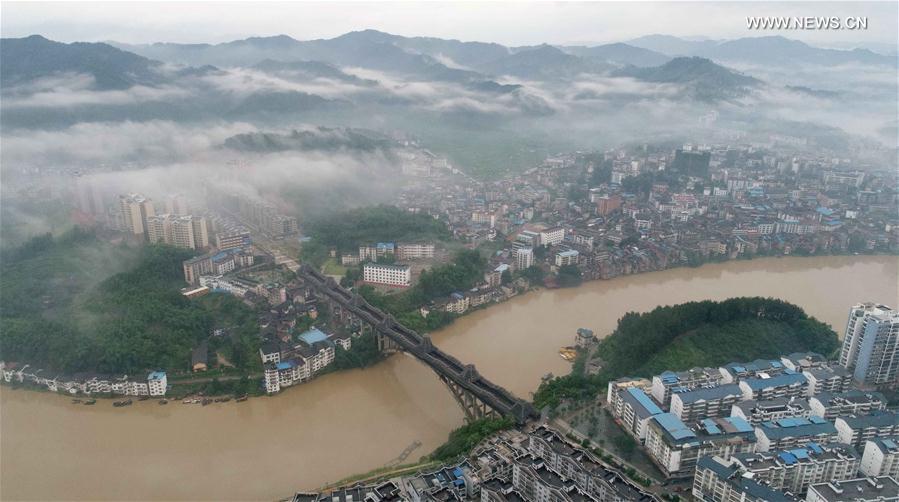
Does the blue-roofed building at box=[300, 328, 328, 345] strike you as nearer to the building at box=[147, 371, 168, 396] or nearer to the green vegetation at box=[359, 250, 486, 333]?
the green vegetation at box=[359, 250, 486, 333]

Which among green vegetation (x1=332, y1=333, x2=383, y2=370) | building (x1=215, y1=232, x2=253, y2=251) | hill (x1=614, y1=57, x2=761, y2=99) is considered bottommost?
green vegetation (x1=332, y1=333, x2=383, y2=370)

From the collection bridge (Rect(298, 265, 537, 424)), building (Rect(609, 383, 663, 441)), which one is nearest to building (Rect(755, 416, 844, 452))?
building (Rect(609, 383, 663, 441))

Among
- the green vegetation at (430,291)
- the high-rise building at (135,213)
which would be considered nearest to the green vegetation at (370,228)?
the green vegetation at (430,291)

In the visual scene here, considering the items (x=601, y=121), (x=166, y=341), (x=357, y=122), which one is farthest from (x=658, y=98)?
(x=166, y=341)

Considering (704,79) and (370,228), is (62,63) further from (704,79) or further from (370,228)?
(704,79)

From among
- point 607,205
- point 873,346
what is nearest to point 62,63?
point 607,205

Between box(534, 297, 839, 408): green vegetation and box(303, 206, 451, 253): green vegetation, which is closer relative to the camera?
box(534, 297, 839, 408): green vegetation
